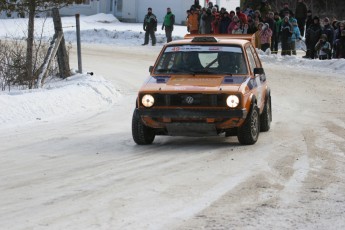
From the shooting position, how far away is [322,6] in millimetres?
53031

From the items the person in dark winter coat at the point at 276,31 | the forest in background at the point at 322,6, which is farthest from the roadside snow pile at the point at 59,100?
the forest in background at the point at 322,6

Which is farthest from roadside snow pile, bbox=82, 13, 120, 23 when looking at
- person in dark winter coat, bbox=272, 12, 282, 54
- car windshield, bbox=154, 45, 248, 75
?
car windshield, bbox=154, 45, 248, 75

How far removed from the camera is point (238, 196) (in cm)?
818

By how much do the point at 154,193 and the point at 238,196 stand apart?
0.85 metres

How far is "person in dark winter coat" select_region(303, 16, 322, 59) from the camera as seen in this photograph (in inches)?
1131

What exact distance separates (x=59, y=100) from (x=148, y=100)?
4.48 metres

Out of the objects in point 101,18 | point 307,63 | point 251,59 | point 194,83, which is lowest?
point 307,63

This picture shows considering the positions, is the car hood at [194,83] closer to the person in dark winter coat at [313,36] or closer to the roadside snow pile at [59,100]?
the roadside snow pile at [59,100]

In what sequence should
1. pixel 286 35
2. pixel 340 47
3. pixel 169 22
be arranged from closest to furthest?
pixel 340 47
pixel 286 35
pixel 169 22

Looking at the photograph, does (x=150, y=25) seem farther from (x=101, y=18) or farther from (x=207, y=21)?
(x=101, y=18)

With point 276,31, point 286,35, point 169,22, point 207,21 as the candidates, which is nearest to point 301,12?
point 276,31

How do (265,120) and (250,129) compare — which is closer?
(250,129)

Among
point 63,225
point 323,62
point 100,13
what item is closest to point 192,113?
point 63,225

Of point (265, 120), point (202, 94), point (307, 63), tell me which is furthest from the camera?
point (307, 63)
